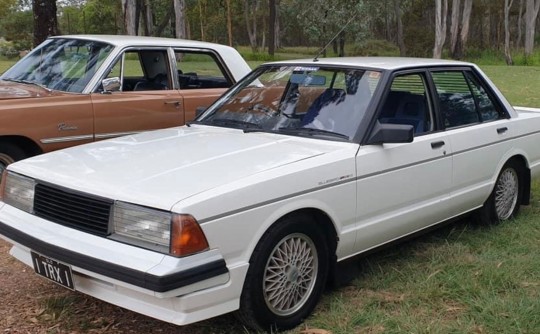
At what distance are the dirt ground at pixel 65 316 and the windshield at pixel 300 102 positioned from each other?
139 centimetres

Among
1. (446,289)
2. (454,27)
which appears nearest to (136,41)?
(446,289)

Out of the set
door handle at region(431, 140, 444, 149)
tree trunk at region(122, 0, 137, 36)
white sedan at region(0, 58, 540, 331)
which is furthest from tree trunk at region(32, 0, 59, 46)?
tree trunk at region(122, 0, 137, 36)

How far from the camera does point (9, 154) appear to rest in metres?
5.89

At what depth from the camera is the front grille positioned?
129 inches

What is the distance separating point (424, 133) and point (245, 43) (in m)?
68.7

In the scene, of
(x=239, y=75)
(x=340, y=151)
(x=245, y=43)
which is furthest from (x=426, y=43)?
(x=340, y=151)

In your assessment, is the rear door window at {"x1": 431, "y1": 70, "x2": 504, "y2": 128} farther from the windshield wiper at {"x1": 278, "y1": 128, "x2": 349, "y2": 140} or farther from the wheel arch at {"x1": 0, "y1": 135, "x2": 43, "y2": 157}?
the wheel arch at {"x1": 0, "y1": 135, "x2": 43, "y2": 157}

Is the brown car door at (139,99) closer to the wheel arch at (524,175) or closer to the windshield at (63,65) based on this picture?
the windshield at (63,65)

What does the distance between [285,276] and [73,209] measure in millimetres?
1218

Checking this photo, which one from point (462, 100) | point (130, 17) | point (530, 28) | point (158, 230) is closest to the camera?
point (158, 230)

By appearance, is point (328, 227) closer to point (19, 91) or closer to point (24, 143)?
point (24, 143)

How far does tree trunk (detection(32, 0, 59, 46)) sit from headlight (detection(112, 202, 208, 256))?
9401mm

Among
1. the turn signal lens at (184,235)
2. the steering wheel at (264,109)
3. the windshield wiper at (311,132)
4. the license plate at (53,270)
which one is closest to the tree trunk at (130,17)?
the steering wheel at (264,109)

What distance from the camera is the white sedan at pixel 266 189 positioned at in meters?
3.13
